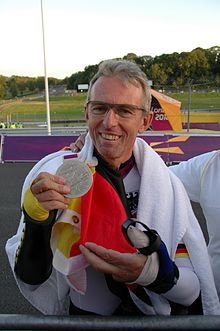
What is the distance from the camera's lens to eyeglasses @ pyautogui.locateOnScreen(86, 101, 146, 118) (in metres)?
1.66

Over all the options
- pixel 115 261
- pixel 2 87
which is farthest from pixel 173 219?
pixel 2 87

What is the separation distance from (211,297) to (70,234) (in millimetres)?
686

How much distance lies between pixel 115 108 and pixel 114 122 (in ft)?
0.19

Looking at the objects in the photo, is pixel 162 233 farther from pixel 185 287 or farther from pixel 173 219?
pixel 185 287

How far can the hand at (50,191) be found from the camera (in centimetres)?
137

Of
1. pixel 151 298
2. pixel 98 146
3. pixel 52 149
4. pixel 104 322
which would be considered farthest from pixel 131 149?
pixel 52 149

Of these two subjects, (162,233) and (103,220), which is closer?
(103,220)

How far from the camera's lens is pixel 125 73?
66.1 inches

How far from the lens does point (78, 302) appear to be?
5.50 feet

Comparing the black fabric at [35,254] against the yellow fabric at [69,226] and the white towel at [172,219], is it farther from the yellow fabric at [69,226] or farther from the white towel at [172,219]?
the white towel at [172,219]

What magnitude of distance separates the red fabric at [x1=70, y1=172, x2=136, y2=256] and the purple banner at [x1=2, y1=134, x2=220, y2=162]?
30.4 ft

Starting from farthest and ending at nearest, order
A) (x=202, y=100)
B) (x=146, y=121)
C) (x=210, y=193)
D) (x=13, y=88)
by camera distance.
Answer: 1. (x=13, y=88)
2. (x=202, y=100)
3. (x=210, y=193)
4. (x=146, y=121)

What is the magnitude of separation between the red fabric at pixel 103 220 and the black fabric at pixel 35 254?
0.12m

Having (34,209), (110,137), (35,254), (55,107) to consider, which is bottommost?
(55,107)
